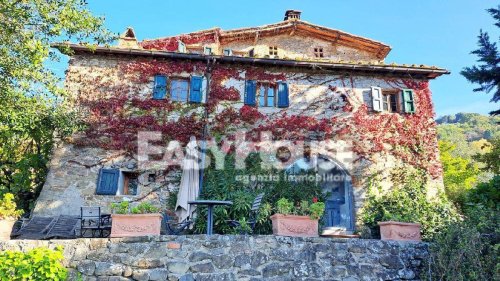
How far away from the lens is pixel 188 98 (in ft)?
37.7

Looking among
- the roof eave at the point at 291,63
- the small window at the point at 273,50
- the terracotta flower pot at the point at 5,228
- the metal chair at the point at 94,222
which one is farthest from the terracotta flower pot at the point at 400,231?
the small window at the point at 273,50

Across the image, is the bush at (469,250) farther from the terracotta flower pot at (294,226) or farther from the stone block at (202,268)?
the stone block at (202,268)

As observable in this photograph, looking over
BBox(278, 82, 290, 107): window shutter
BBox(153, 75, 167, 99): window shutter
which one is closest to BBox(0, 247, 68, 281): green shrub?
BBox(153, 75, 167, 99): window shutter

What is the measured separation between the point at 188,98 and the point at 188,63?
3.96ft

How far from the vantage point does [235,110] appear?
37.8 ft

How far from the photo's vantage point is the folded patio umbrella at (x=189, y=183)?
8.14m

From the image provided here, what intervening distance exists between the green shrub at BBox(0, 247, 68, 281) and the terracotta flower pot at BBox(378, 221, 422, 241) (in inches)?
218

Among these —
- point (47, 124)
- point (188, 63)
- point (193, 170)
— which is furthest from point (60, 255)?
point (188, 63)

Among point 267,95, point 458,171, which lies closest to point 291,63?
point 267,95

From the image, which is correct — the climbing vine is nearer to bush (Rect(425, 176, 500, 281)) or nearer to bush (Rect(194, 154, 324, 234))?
bush (Rect(194, 154, 324, 234))

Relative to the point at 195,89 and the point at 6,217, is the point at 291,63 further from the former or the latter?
the point at 6,217

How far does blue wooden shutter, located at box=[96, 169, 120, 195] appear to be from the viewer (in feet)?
33.0

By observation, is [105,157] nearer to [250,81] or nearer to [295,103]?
[250,81]

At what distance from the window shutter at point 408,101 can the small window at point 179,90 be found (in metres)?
6.92
